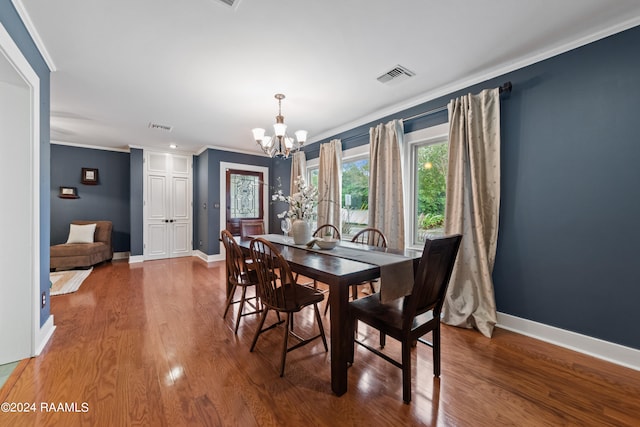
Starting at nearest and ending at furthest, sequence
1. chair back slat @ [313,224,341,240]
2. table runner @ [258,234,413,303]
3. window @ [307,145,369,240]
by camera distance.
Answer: table runner @ [258,234,413,303] → chair back slat @ [313,224,341,240] → window @ [307,145,369,240]

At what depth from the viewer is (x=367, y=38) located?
2.03 metres

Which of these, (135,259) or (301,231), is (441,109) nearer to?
(301,231)

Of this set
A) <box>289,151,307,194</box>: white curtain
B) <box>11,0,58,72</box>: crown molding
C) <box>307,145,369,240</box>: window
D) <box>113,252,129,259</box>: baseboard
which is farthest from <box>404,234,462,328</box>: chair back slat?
<box>113,252,129,259</box>: baseboard

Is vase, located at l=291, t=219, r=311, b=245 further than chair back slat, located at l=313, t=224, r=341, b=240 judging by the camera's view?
No

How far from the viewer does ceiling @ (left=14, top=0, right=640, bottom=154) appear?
1742 mm

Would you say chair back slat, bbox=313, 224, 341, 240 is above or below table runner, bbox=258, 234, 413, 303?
above

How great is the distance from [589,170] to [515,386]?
178cm

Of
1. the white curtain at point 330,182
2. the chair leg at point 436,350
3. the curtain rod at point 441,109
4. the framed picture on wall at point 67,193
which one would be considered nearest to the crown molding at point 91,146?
the framed picture on wall at point 67,193

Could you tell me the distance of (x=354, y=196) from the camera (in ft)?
13.9

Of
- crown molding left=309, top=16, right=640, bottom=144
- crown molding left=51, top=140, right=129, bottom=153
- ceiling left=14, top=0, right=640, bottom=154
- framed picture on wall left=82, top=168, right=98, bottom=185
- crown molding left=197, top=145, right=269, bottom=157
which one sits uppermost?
crown molding left=51, top=140, right=129, bottom=153

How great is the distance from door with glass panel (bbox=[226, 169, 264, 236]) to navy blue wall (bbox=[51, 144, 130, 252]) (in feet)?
8.05

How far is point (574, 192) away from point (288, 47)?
2703 mm

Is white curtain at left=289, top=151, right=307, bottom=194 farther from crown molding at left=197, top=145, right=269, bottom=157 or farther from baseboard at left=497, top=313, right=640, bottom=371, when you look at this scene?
baseboard at left=497, top=313, right=640, bottom=371

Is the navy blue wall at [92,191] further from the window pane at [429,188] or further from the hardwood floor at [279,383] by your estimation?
the window pane at [429,188]
